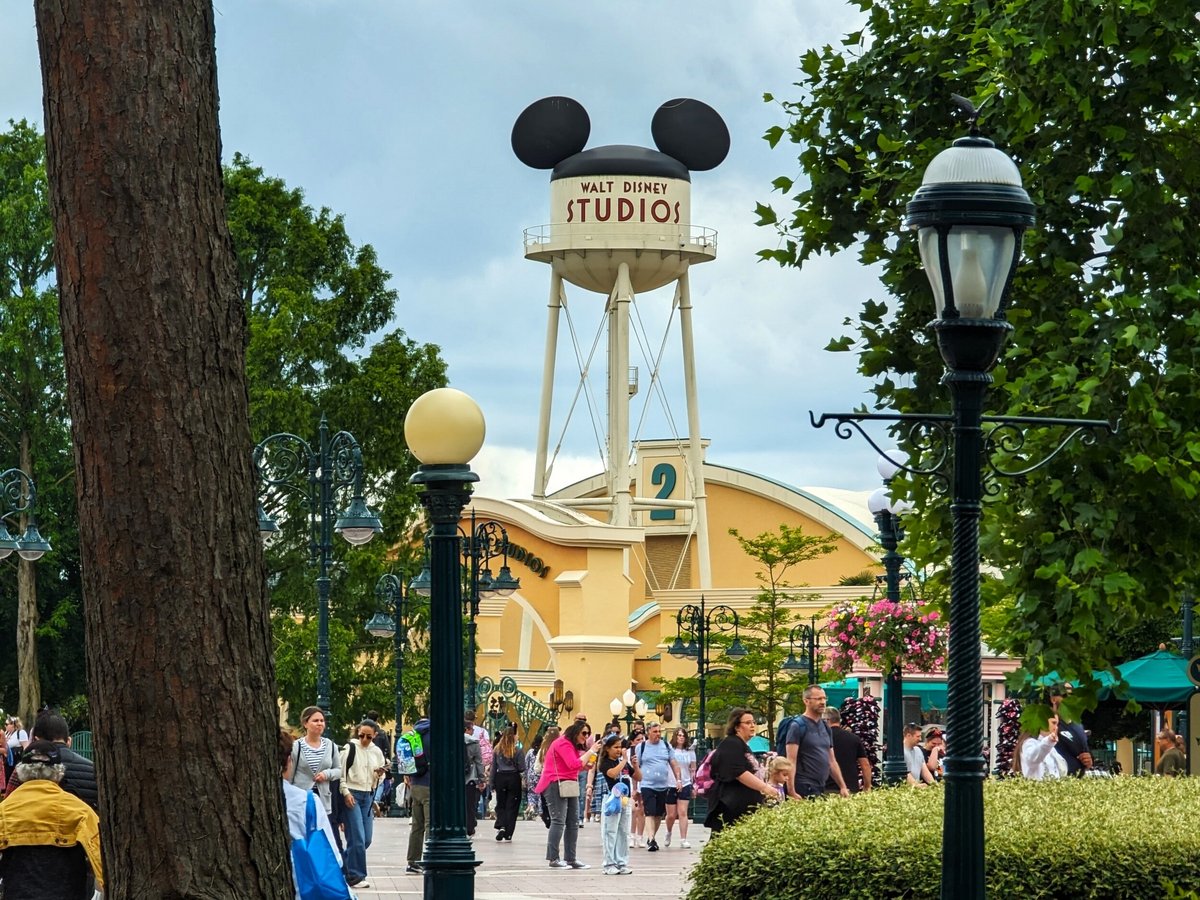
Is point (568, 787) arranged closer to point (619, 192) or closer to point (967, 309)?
point (967, 309)

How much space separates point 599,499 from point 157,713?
199 ft

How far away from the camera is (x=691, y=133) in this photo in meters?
62.3

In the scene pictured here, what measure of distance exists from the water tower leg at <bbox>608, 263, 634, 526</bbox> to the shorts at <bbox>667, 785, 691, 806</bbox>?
3341cm

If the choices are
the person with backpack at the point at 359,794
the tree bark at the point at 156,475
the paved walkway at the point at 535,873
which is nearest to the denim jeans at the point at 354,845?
the person with backpack at the point at 359,794

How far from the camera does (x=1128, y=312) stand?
14000mm

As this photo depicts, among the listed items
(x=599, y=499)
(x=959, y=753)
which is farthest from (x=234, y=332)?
(x=599, y=499)

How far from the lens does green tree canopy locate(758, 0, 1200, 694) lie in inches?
535

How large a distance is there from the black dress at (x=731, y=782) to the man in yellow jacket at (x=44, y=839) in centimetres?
670

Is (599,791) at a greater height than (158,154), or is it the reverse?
(158,154)

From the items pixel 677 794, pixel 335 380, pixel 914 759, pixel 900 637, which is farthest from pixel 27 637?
pixel 900 637

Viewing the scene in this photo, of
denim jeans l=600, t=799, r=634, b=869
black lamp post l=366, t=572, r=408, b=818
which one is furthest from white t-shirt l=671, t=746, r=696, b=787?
denim jeans l=600, t=799, r=634, b=869

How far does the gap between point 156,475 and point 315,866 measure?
5.48 m

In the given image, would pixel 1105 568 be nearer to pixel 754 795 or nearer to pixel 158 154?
pixel 754 795

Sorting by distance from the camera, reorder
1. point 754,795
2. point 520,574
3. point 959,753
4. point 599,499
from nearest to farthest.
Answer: point 959,753, point 754,795, point 520,574, point 599,499
